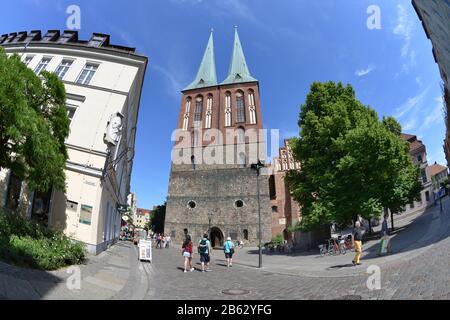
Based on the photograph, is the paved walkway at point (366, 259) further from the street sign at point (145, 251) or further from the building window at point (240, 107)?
the building window at point (240, 107)

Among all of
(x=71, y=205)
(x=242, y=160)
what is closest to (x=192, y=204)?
(x=242, y=160)

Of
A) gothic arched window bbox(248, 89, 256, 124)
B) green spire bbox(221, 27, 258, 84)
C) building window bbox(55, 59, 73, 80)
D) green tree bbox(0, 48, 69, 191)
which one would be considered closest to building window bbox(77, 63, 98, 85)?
building window bbox(55, 59, 73, 80)

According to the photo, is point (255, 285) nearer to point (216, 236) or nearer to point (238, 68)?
point (216, 236)

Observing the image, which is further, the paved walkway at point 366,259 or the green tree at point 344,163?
the green tree at point 344,163

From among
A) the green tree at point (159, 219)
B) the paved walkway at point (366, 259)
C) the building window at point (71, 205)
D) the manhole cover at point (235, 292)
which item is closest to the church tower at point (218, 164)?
the green tree at point (159, 219)

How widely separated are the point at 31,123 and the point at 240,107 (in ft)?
138

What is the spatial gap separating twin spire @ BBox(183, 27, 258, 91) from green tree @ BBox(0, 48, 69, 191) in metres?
43.0

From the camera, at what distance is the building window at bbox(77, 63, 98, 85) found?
17778mm

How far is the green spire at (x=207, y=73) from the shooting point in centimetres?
5288

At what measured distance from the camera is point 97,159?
591 inches

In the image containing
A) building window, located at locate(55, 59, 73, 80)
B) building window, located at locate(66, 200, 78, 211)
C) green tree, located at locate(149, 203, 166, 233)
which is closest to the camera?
building window, located at locate(66, 200, 78, 211)

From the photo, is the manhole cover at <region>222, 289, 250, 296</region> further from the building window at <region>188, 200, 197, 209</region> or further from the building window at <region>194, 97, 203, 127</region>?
the building window at <region>194, 97, 203, 127</region>

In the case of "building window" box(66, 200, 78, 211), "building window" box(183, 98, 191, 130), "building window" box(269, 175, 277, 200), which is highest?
"building window" box(183, 98, 191, 130)

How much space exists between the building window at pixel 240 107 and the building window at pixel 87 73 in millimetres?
29864
